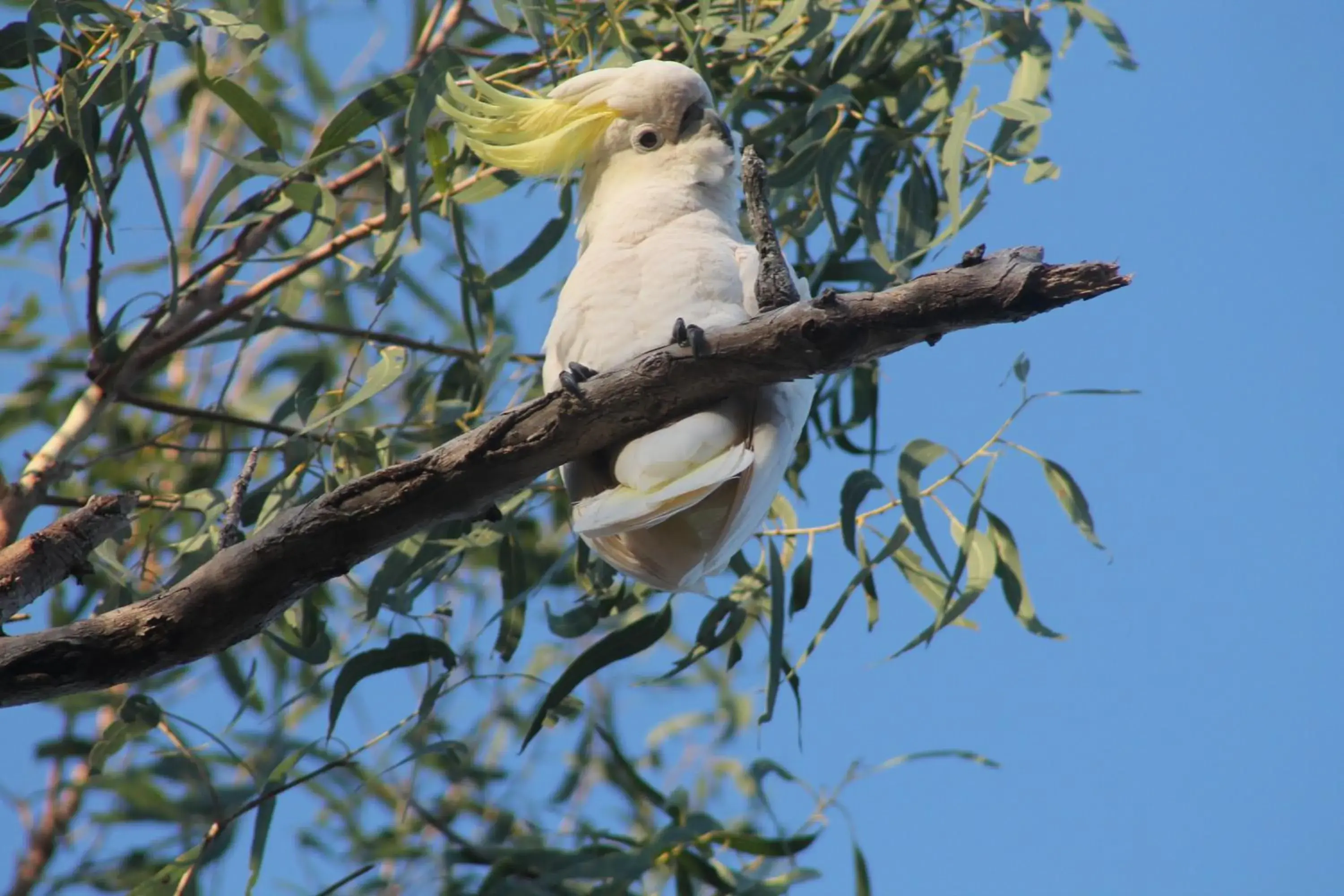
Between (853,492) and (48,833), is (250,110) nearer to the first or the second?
(853,492)

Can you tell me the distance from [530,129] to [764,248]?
0.59 m

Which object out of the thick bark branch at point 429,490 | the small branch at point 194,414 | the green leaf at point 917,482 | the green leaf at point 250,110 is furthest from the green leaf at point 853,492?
the green leaf at point 250,110

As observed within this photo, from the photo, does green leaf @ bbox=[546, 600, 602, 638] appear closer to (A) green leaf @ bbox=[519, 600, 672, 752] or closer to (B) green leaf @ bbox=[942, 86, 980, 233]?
(A) green leaf @ bbox=[519, 600, 672, 752]

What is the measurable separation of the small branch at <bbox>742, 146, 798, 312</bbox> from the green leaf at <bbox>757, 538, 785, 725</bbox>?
0.73m

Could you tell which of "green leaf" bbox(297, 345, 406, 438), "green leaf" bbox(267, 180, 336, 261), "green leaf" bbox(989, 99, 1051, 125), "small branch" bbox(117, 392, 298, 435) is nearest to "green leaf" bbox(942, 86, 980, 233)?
"green leaf" bbox(989, 99, 1051, 125)

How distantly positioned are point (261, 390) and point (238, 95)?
158 cm

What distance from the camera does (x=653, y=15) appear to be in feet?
8.45

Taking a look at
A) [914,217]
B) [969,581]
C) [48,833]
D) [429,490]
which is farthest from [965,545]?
[48,833]

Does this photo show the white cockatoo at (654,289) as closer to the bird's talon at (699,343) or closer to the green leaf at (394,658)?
the bird's talon at (699,343)

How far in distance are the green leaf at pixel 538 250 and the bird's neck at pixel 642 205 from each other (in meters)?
0.45

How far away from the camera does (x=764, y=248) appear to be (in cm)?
136

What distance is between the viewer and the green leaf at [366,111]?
2102mm

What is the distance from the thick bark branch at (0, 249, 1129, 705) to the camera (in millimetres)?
1229

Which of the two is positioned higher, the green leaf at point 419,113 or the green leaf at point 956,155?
the green leaf at point 419,113
